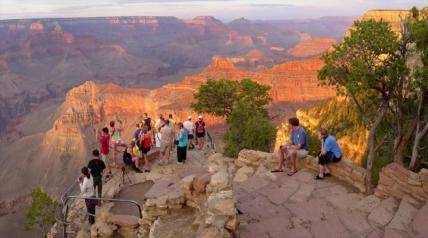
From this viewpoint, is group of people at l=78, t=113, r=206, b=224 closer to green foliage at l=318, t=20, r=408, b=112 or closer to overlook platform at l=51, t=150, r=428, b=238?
overlook platform at l=51, t=150, r=428, b=238

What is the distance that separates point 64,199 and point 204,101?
2340cm

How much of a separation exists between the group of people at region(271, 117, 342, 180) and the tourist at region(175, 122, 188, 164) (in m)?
4.87

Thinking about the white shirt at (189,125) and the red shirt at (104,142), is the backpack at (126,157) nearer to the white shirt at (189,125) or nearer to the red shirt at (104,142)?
the red shirt at (104,142)

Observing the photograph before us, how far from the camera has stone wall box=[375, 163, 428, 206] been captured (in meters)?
12.1

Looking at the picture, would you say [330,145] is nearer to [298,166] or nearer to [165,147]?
[298,166]

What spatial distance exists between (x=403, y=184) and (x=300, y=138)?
12.2ft

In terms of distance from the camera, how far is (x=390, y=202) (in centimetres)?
1244

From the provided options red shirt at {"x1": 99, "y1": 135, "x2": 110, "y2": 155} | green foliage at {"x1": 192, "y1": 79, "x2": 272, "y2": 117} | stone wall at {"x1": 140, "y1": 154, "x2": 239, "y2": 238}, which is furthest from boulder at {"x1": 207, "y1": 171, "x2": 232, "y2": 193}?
green foliage at {"x1": 192, "y1": 79, "x2": 272, "y2": 117}

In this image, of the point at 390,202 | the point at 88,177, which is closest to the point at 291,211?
the point at 390,202

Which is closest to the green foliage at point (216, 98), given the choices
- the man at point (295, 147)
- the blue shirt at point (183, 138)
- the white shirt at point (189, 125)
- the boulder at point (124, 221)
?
the white shirt at point (189, 125)

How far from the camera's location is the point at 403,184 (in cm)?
1249

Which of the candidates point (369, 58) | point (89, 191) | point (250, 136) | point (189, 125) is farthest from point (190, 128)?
point (369, 58)

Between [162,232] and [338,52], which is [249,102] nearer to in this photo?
[338,52]

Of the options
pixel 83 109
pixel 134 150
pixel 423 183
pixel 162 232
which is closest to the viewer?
pixel 162 232
